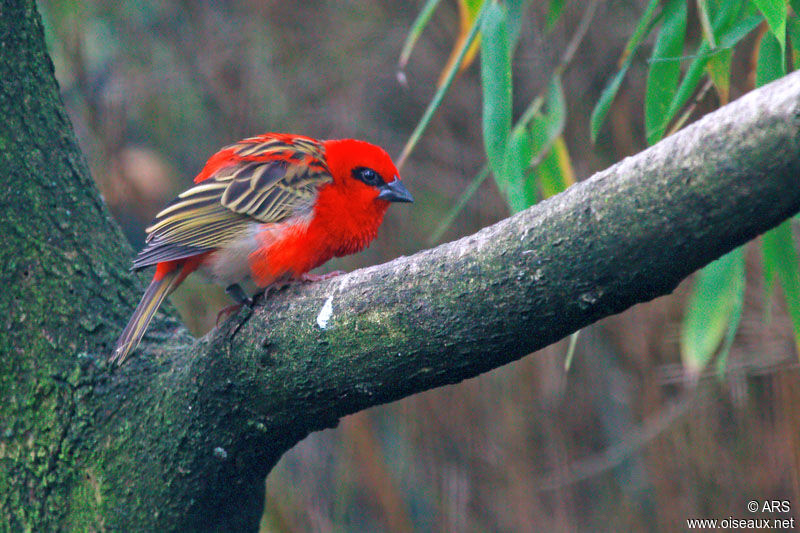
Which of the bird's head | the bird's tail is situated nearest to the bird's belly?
the bird's tail

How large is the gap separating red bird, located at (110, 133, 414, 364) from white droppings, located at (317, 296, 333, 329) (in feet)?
1.37

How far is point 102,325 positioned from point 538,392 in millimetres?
3301

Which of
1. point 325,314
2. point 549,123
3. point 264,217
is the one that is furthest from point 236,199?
point 549,123

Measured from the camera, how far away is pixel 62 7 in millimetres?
4996

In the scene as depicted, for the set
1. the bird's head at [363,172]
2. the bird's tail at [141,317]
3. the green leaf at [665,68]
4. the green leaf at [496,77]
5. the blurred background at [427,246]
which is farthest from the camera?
the blurred background at [427,246]

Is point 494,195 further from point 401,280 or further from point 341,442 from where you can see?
point 401,280

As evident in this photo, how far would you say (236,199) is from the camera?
103 inches

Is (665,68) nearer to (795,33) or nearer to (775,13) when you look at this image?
(795,33)

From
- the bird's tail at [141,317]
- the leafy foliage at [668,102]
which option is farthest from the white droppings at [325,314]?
the leafy foliage at [668,102]

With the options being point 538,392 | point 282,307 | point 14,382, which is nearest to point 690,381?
point 538,392

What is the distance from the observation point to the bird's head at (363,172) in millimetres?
2951

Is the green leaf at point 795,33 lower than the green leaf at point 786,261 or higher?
higher

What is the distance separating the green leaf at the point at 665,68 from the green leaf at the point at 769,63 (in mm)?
263

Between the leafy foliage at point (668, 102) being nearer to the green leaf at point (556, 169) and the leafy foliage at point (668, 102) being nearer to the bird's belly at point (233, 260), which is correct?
the green leaf at point (556, 169)
